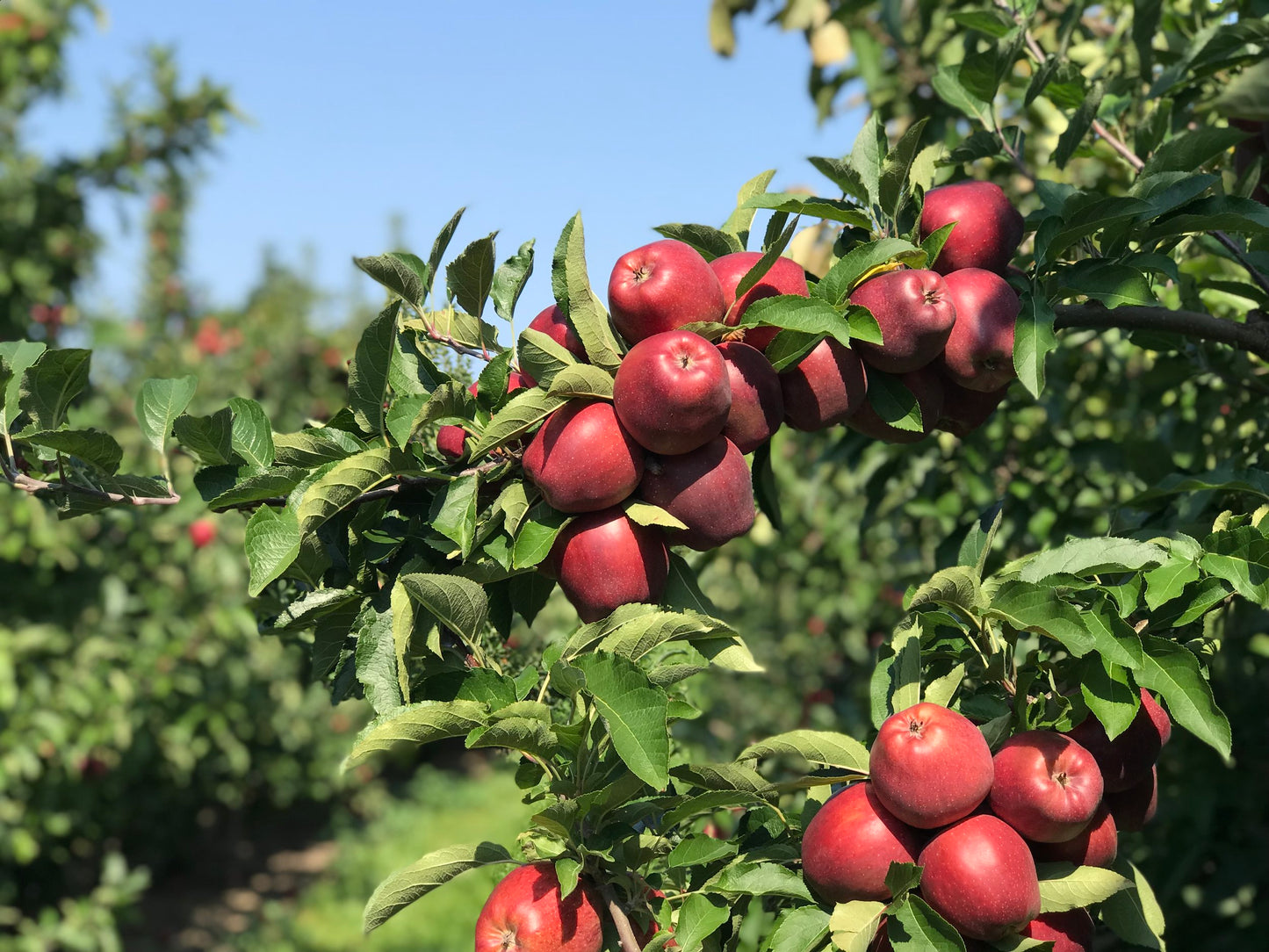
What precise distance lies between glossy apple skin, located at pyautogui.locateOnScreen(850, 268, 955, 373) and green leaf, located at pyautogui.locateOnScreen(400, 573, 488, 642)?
52 centimetres

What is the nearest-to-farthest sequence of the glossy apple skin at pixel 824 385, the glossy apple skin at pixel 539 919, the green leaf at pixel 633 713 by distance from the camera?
1. the green leaf at pixel 633 713
2. the glossy apple skin at pixel 539 919
3. the glossy apple skin at pixel 824 385

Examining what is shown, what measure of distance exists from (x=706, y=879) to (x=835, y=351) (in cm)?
61

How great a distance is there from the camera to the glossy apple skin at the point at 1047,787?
1.00 m

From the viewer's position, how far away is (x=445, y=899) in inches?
273

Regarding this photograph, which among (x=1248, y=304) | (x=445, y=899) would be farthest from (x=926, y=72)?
(x=445, y=899)

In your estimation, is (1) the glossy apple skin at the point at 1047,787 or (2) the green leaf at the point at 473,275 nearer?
(1) the glossy apple skin at the point at 1047,787

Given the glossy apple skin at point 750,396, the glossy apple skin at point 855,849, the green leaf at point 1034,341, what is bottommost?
the glossy apple skin at point 855,849

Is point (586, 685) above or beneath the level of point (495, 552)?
beneath

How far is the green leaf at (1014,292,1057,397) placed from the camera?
115cm

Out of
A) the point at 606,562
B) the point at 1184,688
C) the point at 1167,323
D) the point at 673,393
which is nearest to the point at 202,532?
the point at 606,562

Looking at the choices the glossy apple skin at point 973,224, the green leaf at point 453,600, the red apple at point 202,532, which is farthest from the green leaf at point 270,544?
the red apple at point 202,532

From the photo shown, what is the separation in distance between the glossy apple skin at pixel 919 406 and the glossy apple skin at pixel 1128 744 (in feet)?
1.24

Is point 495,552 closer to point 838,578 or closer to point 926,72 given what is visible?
point 926,72

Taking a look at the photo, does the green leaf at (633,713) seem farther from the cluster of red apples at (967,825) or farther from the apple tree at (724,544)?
the cluster of red apples at (967,825)
